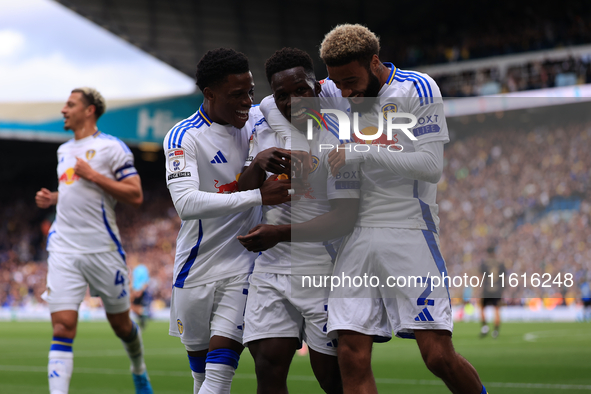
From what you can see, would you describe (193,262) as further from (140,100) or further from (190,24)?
(190,24)

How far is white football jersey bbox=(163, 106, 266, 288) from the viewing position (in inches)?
148

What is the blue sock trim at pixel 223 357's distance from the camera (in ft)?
11.7

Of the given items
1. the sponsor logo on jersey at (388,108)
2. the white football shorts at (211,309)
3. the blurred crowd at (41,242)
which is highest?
the sponsor logo on jersey at (388,108)

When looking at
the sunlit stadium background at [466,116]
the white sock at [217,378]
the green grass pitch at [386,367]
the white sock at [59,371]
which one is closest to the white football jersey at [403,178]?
the white sock at [217,378]

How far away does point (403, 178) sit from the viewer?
3.47 m

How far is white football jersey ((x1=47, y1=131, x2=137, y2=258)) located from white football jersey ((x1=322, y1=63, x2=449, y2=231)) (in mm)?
2763

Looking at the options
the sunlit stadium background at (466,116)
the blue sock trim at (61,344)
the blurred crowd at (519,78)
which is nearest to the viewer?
the blue sock trim at (61,344)

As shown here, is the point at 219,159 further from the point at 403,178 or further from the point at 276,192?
the point at 403,178

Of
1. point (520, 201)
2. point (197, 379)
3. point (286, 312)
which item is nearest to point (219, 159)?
point (286, 312)

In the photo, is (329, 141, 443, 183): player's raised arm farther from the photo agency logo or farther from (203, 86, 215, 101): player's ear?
(203, 86, 215, 101): player's ear

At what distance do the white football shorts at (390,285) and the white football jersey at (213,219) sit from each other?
67 cm

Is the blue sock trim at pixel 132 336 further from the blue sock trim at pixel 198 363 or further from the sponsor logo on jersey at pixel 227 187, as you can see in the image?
the sponsor logo on jersey at pixel 227 187

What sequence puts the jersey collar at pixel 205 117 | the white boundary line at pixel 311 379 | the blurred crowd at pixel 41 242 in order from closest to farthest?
the jersey collar at pixel 205 117, the white boundary line at pixel 311 379, the blurred crowd at pixel 41 242

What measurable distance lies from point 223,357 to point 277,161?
41.8 inches
